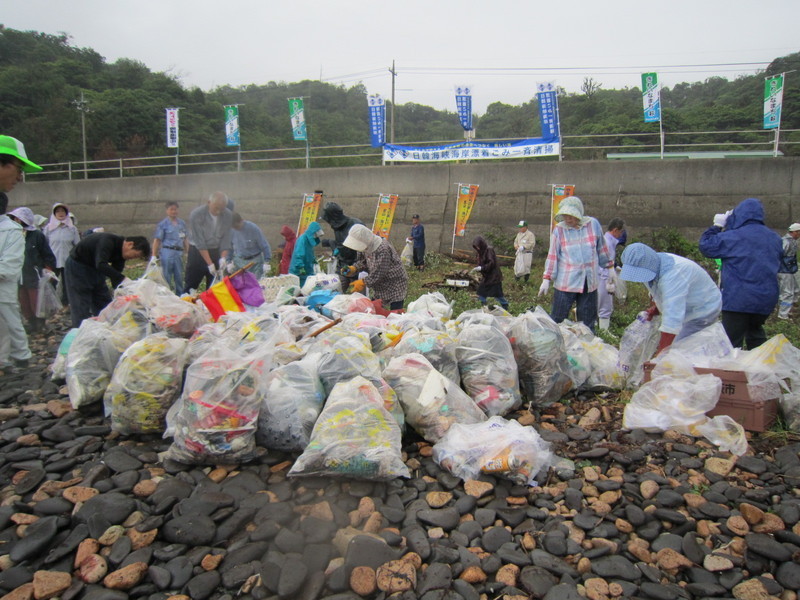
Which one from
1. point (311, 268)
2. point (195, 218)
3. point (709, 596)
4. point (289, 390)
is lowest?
point (709, 596)

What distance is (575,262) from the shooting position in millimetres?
Answer: 4559

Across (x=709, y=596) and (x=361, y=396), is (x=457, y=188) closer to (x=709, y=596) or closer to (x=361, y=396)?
(x=361, y=396)

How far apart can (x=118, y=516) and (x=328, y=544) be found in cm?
97

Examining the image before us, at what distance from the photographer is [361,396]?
2.69 meters

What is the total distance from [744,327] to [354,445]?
10.4ft

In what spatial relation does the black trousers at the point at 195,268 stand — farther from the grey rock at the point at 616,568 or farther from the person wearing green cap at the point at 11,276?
the grey rock at the point at 616,568

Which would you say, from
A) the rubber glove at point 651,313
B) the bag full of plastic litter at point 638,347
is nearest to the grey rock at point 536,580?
the bag full of plastic litter at point 638,347

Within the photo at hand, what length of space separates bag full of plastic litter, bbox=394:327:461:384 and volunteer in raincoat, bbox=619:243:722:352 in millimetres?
1271

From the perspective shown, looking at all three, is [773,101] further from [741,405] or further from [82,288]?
[82,288]

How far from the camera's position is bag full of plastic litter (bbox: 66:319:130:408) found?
10.9 ft

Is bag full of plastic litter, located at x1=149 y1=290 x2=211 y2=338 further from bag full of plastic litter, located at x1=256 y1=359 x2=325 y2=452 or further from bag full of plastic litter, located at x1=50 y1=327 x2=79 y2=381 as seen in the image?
bag full of plastic litter, located at x1=256 y1=359 x2=325 y2=452

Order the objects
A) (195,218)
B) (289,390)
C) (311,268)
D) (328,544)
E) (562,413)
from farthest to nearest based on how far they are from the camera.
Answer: (311,268) → (195,218) → (562,413) → (289,390) → (328,544)

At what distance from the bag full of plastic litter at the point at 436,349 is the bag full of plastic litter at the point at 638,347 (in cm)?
140

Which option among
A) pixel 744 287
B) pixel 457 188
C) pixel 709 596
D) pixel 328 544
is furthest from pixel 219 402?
pixel 457 188
